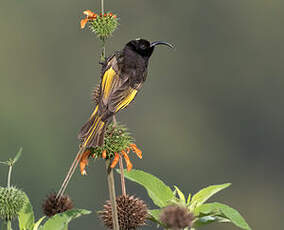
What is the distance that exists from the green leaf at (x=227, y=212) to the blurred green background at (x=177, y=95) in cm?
784

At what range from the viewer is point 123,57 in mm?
1206

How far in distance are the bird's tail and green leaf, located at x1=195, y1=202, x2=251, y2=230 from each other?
0.19m

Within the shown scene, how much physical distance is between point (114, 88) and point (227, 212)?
0.30 metres

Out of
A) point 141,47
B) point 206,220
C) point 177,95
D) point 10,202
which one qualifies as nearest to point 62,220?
point 10,202

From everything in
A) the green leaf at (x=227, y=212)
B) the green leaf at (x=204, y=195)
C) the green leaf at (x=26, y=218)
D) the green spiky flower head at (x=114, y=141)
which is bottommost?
the green leaf at (x=26, y=218)

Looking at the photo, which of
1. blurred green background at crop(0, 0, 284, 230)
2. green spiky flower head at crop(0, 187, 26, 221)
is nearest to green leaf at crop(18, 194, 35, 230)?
green spiky flower head at crop(0, 187, 26, 221)

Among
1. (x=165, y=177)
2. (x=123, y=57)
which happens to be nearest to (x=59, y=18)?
(x=165, y=177)

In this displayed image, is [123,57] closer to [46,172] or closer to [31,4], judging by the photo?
[46,172]

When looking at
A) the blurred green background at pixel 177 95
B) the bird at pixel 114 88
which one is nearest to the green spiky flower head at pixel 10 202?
the bird at pixel 114 88

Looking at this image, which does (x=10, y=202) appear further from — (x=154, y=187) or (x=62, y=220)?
(x=154, y=187)

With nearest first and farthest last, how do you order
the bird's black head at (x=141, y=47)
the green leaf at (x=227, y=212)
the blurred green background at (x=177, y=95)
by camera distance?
the green leaf at (x=227, y=212)
the bird's black head at (x=141, y=47)
the blurred green background at (x=177, y=95)

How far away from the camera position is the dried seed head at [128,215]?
0.96 metres

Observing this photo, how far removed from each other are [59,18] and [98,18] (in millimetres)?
10149

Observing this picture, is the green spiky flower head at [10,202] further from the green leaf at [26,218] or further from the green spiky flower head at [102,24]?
the green spiky flower head at [102,24]
